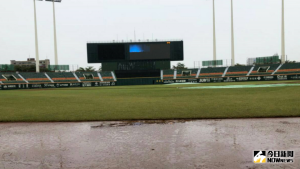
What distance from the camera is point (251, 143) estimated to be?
4.86 m

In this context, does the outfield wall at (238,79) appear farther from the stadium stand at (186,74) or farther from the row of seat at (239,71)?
the stadium stand at (186,74)

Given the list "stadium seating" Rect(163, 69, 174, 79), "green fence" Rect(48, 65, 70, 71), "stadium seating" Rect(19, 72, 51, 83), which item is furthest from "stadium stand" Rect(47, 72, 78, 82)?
"stadium seating" Rect(163, 69, 174, 79)

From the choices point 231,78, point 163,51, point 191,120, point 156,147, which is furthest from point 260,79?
point 156,147

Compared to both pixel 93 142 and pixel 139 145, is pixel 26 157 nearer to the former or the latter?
pixel 93 142

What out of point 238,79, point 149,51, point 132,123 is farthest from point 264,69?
point 132,123

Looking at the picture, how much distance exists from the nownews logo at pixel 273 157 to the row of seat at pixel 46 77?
5605 cm

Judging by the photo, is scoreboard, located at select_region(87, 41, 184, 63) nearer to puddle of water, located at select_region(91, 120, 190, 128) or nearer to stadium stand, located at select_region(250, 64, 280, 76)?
stadium stand, located at select_region(250, 64, 280, 76)

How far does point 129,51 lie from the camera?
56.2m

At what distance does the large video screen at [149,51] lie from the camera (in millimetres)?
56094

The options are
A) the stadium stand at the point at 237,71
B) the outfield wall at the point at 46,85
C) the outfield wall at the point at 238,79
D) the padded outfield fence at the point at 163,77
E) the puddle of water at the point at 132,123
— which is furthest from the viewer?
the stadium stand at the point at 237,71

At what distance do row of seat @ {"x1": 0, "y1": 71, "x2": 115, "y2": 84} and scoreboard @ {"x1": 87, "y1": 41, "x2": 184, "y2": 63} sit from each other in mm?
5139

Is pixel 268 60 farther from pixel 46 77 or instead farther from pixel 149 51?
pixel 46 77

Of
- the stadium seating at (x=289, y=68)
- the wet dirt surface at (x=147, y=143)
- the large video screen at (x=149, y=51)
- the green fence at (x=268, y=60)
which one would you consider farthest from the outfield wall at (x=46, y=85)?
the wet dirt surface at (x=147, y=143)

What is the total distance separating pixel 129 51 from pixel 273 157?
53.6 meters
